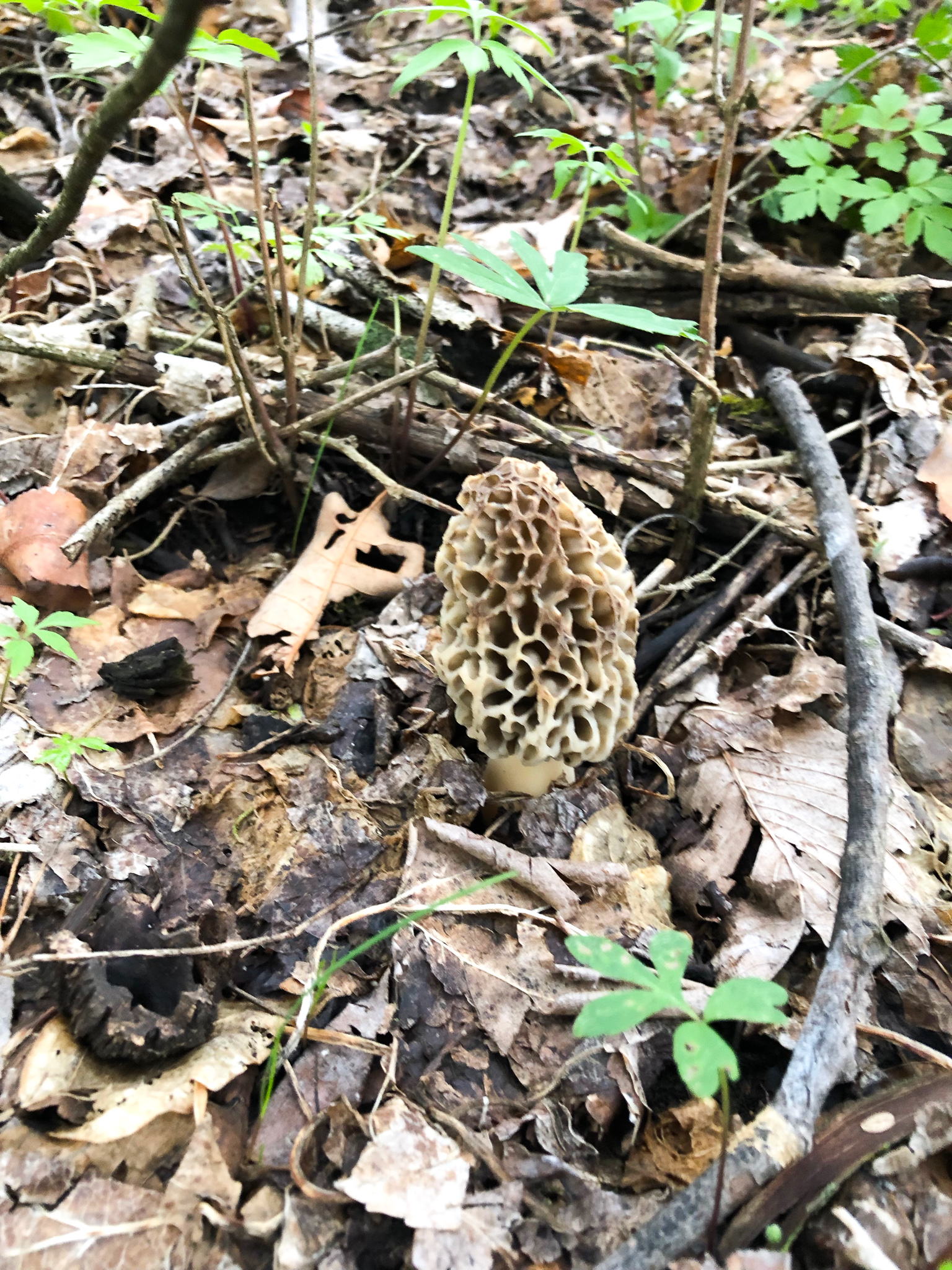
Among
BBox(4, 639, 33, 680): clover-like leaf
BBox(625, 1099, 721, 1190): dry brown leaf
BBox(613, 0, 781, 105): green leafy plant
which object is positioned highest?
BBox(613, 0, 781, 105): green leafy plant

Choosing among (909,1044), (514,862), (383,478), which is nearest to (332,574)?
(383,478)

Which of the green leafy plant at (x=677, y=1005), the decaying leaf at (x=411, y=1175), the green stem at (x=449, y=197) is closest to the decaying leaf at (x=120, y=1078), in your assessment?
the decaying leaf at (x=411, y=1175)

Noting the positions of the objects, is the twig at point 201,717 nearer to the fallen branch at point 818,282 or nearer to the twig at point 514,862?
the twig at point 514,862

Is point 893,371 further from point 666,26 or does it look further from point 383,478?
point 383,478

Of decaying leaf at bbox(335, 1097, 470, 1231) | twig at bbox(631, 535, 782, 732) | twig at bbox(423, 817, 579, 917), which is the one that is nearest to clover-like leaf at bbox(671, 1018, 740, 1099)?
decaying leaf at bbox(335, 1097, 470, 1231)

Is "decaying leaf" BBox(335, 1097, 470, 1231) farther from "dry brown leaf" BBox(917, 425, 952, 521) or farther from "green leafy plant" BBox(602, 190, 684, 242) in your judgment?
"green leafy plant" BBox(602, 190, 684, 242)

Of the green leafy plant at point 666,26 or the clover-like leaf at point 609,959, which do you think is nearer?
the clover-like leaf at point 609,959
